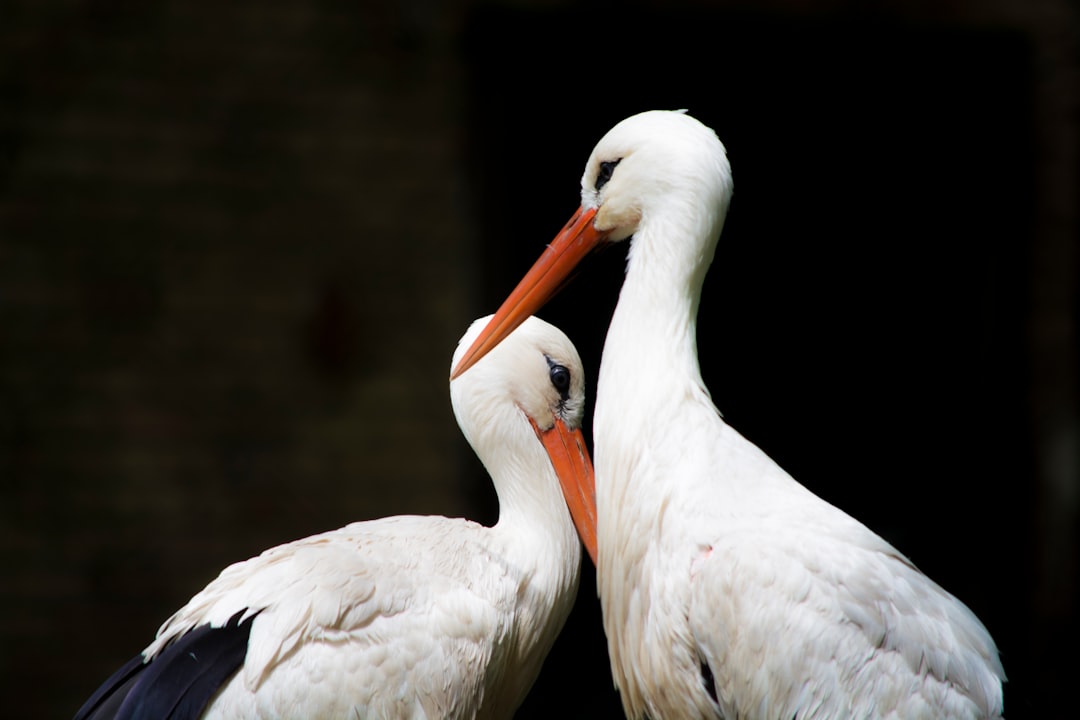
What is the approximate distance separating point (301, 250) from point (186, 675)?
2.55 metres

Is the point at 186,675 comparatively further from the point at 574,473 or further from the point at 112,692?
the point at 574,473

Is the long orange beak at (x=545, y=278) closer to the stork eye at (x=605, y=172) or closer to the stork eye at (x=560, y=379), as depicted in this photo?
the stork eye at (x=605, y=172)

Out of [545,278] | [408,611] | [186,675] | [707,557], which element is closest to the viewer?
[707,557]

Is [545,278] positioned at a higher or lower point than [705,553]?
higher

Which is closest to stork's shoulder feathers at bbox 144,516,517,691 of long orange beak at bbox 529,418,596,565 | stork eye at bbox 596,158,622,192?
long orange beak at bbox 529,418,596,565

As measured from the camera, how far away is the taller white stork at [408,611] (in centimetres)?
238

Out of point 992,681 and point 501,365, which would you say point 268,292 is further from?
point 992,681

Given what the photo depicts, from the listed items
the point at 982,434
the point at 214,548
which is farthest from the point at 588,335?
the point at 214,548

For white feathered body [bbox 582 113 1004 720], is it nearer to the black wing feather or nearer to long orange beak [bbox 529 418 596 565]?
long orange beak [bbox 529 418 596 565]

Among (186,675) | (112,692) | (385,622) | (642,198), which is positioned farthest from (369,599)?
(642,198)

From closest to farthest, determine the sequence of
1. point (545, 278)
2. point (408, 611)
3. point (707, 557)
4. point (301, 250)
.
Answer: point (707, 557)
point (408, 611)
point (545, 278)
point (301, 250)

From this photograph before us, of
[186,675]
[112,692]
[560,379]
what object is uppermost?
[560,379]

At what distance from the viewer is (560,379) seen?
2914 millimetres

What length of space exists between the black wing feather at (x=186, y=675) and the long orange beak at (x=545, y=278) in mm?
709
